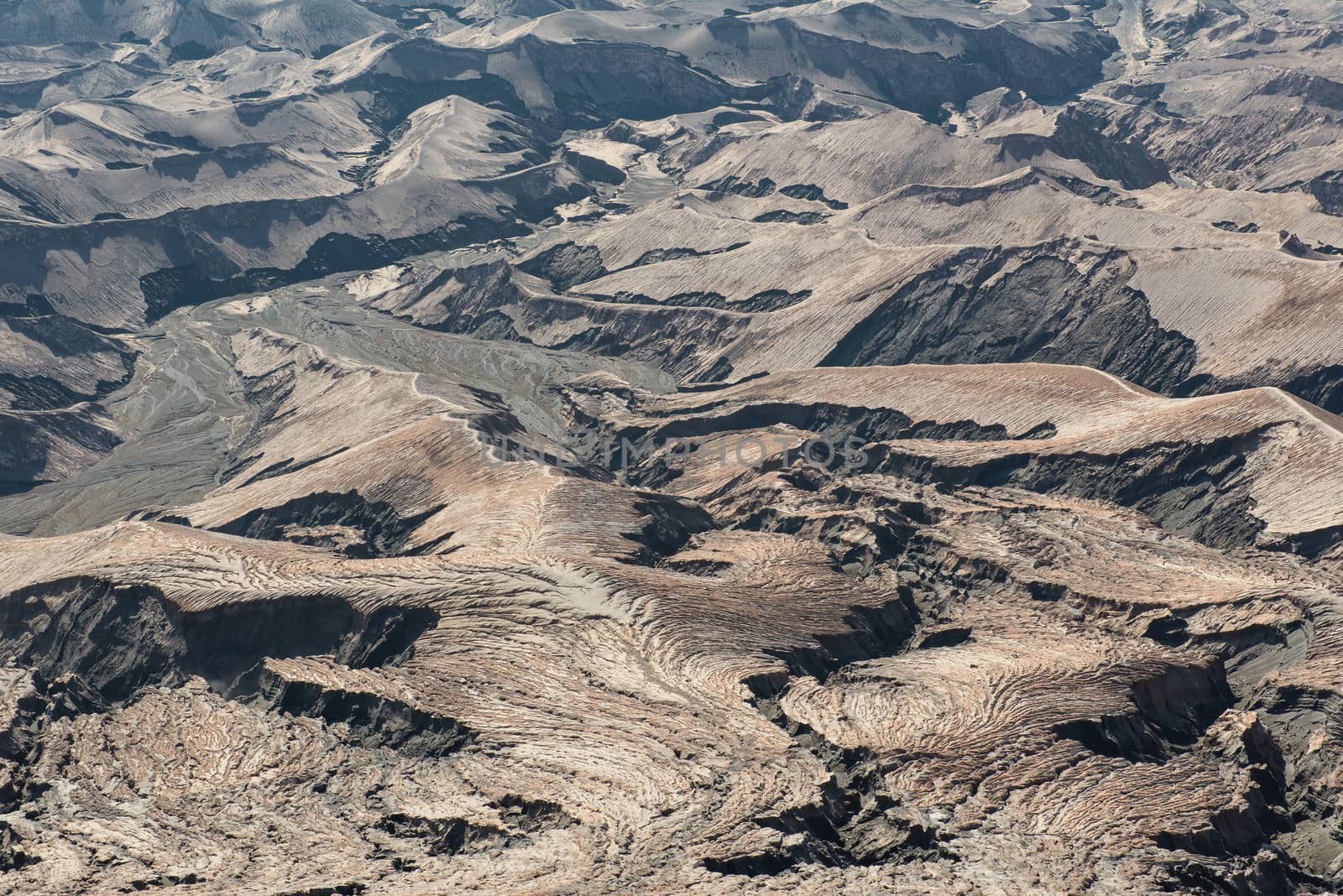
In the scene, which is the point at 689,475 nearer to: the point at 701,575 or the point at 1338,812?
the point at 701,575

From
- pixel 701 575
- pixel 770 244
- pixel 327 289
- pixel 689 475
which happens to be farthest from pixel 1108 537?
pixel 327 289

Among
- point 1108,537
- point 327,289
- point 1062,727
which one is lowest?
point 327,289

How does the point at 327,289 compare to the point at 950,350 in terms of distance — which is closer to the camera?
the point at 950,350

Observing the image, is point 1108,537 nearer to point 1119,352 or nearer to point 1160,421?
point 1160,421

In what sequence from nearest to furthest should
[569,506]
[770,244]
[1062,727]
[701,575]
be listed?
[1062,727], [701,575], [569,506], [770,244]

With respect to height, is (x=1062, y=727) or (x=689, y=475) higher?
(x=1062, y=727)

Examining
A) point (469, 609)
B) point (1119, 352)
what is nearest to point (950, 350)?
point (1119, 352)

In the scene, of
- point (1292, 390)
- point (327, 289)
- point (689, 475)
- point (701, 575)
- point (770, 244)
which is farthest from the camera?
point (327, 289)
